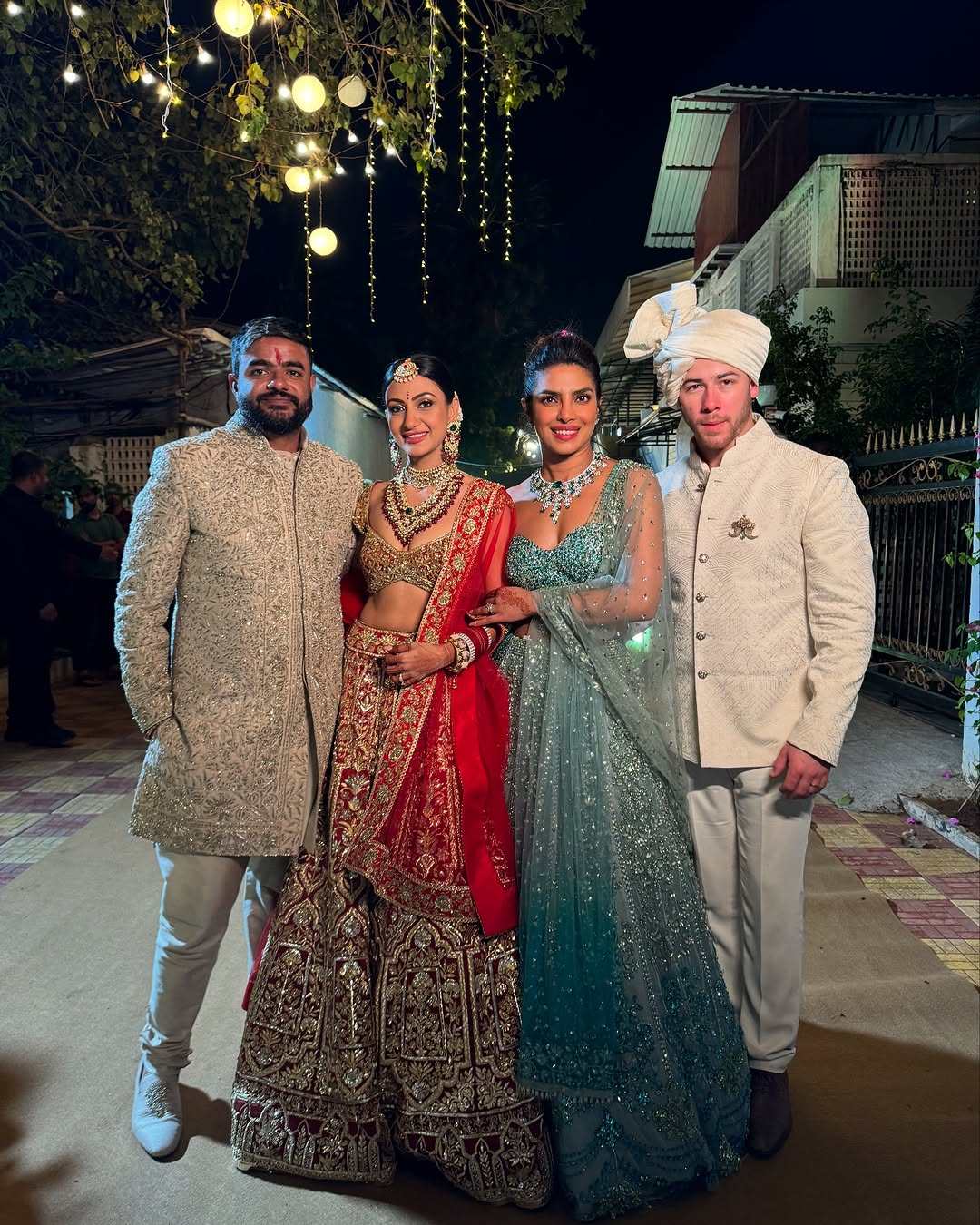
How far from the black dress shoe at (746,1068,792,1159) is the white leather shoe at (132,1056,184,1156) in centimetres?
144

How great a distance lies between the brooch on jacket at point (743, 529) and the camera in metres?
2.35

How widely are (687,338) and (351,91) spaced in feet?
11.3

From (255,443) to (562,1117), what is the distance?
1.76 metres

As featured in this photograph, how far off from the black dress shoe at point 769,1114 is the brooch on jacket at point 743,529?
1.36m

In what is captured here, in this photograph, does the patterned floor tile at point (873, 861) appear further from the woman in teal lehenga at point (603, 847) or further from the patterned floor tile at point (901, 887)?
the woman in teal lehenga at point (603, 847)

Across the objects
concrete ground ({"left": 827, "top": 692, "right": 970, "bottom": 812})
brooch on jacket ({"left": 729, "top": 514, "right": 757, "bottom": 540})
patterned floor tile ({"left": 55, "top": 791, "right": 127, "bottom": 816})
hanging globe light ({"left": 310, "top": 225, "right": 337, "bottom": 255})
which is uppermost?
hanging globe light ({"left": 310, "top": 225, "right": 337, "bottom": 255})

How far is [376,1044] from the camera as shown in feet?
7.38

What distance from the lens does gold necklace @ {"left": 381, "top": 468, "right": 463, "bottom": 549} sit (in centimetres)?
241

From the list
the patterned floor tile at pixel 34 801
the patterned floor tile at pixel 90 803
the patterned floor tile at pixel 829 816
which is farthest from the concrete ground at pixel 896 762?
the patterned floor tile at pixel 34 801

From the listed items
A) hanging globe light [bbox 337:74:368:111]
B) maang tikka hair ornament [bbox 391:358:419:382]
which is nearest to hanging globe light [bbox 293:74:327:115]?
hanging globe light [bbox 337:74:368:111]

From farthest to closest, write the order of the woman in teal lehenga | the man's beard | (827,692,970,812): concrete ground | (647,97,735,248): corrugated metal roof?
(647,97,735,248): corrugated metal roof, (827,692,970,812): concrete ground, the man's beard, the woman in teal lehenga

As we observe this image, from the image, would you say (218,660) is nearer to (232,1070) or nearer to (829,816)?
(232,1070)

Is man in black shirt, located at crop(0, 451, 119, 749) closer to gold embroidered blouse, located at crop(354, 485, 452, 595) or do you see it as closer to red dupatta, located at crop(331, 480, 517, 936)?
gold embroidered blouse, located at crop(354, 485, 452, 595)

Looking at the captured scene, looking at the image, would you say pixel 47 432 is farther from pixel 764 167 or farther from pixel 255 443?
pixel 764 167
